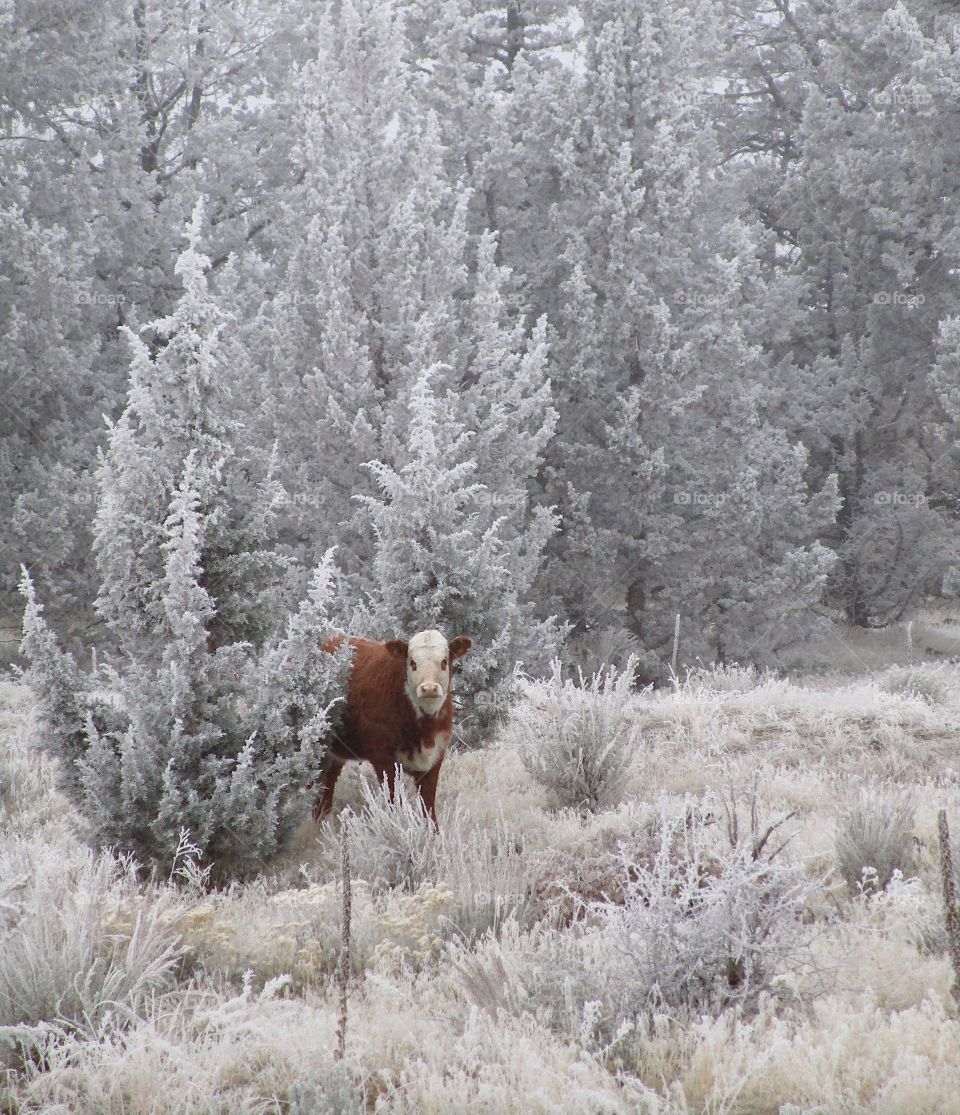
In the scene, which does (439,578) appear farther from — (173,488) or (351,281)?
(351,281)

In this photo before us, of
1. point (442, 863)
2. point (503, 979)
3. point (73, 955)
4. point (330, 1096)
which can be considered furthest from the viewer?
point (442, 863)

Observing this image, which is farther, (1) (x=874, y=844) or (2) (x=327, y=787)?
(2) (x=327, y=787)

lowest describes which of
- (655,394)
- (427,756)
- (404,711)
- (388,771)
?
(388,771)

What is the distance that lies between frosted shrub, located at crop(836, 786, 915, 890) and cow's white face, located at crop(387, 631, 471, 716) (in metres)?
2.32

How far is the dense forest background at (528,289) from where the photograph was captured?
549 inches

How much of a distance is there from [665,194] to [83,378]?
9608mm

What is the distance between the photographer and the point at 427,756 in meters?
6.32

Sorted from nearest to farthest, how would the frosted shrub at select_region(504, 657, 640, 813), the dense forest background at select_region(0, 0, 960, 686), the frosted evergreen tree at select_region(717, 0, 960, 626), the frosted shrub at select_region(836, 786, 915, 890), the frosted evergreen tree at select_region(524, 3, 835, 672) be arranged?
the frosted shrub at select_region(836, 786, 915, 890) → the frosted shrub at select_region(504, 657, 640, 813) → the dense forest background at select_region(0, 0, 960, 686) → the frosted evergreen tree at select_region(524, 3, 835, 672) → the frosted evergreen tree at select_region(717, 0, 960, 626)

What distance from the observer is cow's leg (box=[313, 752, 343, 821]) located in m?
6.90

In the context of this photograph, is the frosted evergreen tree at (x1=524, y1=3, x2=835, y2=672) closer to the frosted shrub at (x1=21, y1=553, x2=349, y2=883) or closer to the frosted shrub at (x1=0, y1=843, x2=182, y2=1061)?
the frosted shrub at (x1=21, y1=553, x2=349, y2=883)

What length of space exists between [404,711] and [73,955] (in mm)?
2654

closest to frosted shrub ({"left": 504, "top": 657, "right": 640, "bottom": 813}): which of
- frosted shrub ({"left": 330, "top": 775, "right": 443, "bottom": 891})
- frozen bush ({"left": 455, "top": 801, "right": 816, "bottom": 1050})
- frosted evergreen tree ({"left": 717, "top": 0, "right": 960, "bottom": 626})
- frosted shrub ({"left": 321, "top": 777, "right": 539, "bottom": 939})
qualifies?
frosted shrub ({"left": 321, "top": 777, "right": 539, "bottom": 939})

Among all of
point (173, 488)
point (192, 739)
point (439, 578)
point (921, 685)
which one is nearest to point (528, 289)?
point (921, 685)

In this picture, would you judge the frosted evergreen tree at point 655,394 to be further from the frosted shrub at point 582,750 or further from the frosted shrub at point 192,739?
the frosted shrub at point 192,739
